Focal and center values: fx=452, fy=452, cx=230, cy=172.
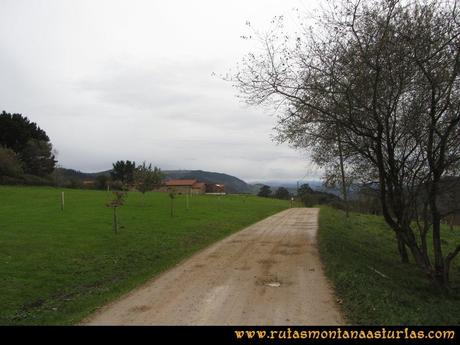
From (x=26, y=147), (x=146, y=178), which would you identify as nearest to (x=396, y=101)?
(x=146, y=178)

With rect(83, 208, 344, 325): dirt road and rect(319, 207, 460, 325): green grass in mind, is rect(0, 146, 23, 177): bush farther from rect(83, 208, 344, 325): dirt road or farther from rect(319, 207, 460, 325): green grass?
rect(319, 207, 460, 325): green grass

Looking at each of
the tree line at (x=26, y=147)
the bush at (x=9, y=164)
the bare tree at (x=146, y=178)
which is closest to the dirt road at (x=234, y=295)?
the bare tree at (x=146, y=178)

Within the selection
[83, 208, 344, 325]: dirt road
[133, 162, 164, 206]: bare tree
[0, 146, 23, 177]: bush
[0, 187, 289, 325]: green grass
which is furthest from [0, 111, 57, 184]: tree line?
[83, 208, 344, 325]: dirt road

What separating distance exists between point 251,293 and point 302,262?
16.4 feet

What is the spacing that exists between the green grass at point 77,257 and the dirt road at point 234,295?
0.83 meters

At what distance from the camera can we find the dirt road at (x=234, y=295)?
27.3 feet

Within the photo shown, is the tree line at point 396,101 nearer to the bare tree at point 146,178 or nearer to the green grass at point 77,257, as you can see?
the green grass at point 77,257

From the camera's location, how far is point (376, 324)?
7941 mm

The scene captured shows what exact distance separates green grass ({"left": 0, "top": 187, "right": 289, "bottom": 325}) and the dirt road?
32.8 inches

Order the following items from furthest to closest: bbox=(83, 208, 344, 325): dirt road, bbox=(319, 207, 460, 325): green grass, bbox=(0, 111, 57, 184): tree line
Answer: bbox=(0, 111, 57, 184): tree line
bbox=(319, 207, 460, 325): green grass
bbox=(83, 208, 344, 325): dirt road

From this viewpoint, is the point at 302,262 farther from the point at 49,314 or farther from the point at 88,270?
the point at 49,314

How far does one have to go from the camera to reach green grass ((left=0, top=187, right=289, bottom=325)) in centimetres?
1050

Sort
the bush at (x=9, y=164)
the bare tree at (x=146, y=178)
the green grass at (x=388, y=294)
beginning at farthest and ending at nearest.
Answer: the bush at (x=9, y=164), the bare tree at (x=146, y=178), the green grass at (x=388, y=294)

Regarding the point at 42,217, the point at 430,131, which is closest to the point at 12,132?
the point at 42,217
